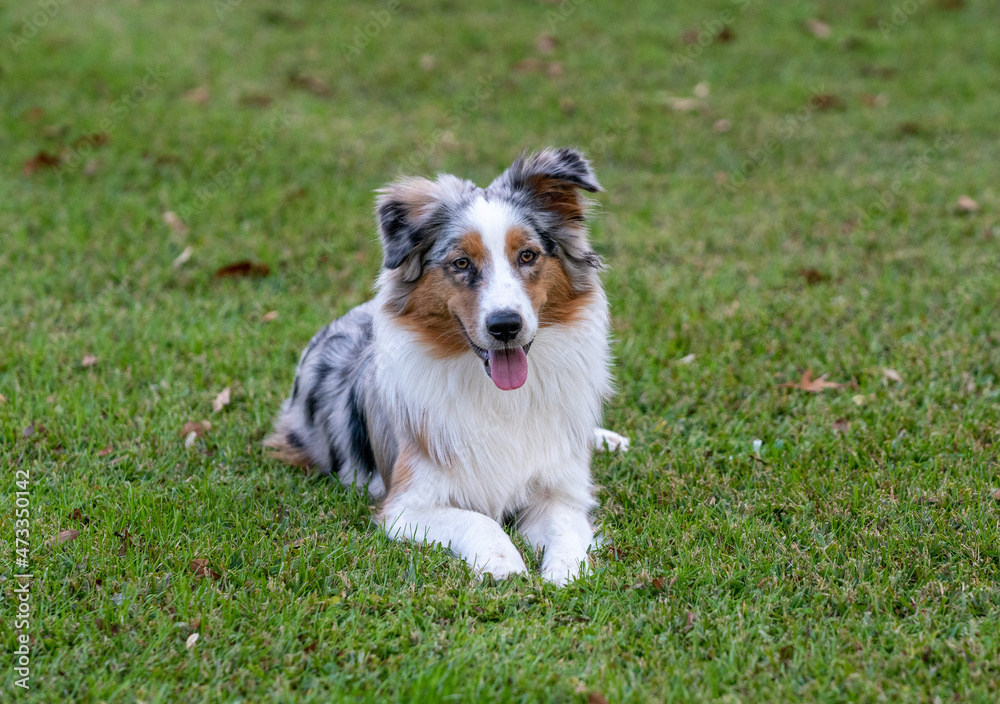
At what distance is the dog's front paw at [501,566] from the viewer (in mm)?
3719

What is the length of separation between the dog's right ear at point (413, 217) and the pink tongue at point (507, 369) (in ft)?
1.72

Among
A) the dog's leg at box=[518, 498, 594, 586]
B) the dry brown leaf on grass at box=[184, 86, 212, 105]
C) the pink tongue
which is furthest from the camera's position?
the dry brown leaf on grass at box=[184, 86, 212, 105]

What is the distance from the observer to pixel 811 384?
5633 mm

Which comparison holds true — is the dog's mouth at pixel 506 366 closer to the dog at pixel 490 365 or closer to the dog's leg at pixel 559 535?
the dog at pixel 490 365

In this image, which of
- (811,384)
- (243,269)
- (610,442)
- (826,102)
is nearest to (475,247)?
(610,442)

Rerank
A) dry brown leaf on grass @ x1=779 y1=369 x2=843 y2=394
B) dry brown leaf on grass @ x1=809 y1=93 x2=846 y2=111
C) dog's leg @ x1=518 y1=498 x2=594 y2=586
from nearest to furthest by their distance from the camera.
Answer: dog's leg @ x1=518 y1=498 x2=594 y2=586 < dry brown leaf on grass @ x1=779 y1=369 x2=843 y2=394 < dry brown leaf on grass @ x1=809 y1=93 x2=846 y2=111

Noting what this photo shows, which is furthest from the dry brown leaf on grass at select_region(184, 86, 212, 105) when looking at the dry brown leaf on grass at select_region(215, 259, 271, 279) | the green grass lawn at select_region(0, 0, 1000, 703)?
the dry brown leaf on grass at select_region(215, 259, 271, 279)

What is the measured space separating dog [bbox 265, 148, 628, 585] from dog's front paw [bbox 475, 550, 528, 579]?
2cm

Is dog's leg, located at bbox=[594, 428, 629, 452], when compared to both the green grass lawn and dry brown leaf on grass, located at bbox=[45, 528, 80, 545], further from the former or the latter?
dry brown leaf on grass, located at bbox=[45, 528, 80, 545]

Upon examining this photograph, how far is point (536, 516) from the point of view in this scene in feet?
13.9

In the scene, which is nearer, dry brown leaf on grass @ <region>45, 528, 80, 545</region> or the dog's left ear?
dry brown leaf on grass @ <region>45, 528, 80, 545</region>

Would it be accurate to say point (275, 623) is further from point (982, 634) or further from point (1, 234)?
point (1, 234)

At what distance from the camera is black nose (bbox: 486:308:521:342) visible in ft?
12.1

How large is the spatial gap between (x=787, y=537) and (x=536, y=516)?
3.61ft
